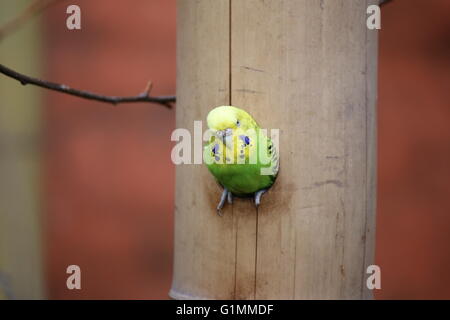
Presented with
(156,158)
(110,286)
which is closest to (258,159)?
(156,158)

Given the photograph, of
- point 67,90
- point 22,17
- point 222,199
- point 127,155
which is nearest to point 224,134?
point 222,199

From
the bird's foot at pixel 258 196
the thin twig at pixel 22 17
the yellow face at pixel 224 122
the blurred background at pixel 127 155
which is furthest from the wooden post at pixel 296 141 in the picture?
the blurred background at pixel 127 155

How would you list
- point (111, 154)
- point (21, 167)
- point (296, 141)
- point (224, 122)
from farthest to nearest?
point (111, 154) → point (21, 167) → point (296, 141) → point (224, 122)

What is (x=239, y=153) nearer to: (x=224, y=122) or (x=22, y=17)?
(x=224, y=122)

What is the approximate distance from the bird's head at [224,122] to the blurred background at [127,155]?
219 cm

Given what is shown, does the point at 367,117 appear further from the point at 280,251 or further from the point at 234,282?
the point at 234,282

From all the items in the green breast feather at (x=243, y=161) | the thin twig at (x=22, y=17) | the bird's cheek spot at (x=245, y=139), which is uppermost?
the thin twig at (x=22, y=17)

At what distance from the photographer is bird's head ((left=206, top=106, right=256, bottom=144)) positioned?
2137mm

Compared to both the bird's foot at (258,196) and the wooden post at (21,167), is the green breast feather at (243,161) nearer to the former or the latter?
the bird's foot at (258,196)

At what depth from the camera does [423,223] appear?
4324 millimetres

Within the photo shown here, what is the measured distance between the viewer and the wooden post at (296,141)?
225 cm

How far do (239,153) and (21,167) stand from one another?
7.95 ft

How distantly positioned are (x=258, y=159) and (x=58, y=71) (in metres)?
2.45

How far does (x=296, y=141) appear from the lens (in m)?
2.27
